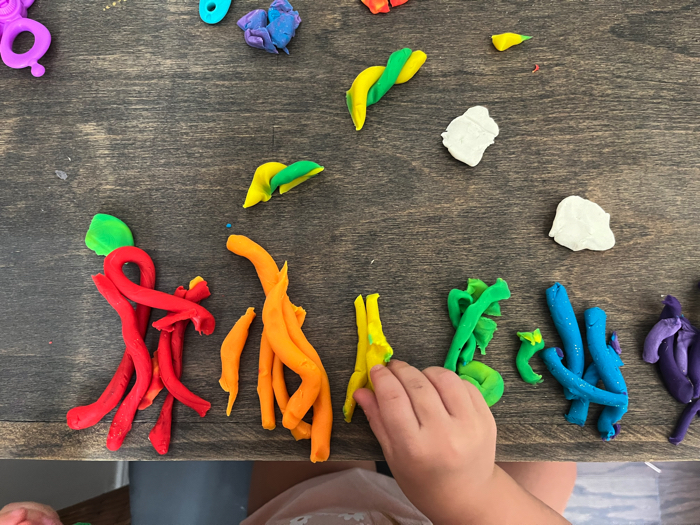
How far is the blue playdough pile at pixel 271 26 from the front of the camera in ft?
1.48

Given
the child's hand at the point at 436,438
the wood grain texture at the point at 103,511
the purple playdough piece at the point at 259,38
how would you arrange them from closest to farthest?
the child's hand at the point at 436,438, the purple playdough piece at the point at 259,38, the wood grain texture at the point at 103,511

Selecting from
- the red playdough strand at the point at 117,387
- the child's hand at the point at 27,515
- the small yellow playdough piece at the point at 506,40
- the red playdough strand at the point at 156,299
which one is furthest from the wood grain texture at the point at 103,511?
the small yellow playdough piece at the point at 506,40

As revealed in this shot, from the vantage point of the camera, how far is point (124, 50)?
465 mm

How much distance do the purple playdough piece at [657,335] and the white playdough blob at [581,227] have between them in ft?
0.30

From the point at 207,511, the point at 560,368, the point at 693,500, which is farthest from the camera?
the point at 693,500

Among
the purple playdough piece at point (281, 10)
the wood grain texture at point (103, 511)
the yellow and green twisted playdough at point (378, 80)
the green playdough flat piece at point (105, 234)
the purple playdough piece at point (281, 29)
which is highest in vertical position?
the purple playdough piece at point (281, 10)

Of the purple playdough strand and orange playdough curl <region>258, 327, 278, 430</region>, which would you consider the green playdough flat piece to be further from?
the purple playdough strand

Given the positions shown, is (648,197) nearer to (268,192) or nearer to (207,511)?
(268,192)

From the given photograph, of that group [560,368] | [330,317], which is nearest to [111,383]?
[330,317]

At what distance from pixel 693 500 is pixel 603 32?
83cm

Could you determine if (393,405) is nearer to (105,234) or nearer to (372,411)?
(372,411)

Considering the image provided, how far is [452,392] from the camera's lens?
1.18ft

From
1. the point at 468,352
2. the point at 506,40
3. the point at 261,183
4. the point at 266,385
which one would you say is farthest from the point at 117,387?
the point at 506,40

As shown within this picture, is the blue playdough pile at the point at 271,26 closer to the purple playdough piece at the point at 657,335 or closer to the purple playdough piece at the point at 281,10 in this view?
the purple playdough piece at the point at 281,10
